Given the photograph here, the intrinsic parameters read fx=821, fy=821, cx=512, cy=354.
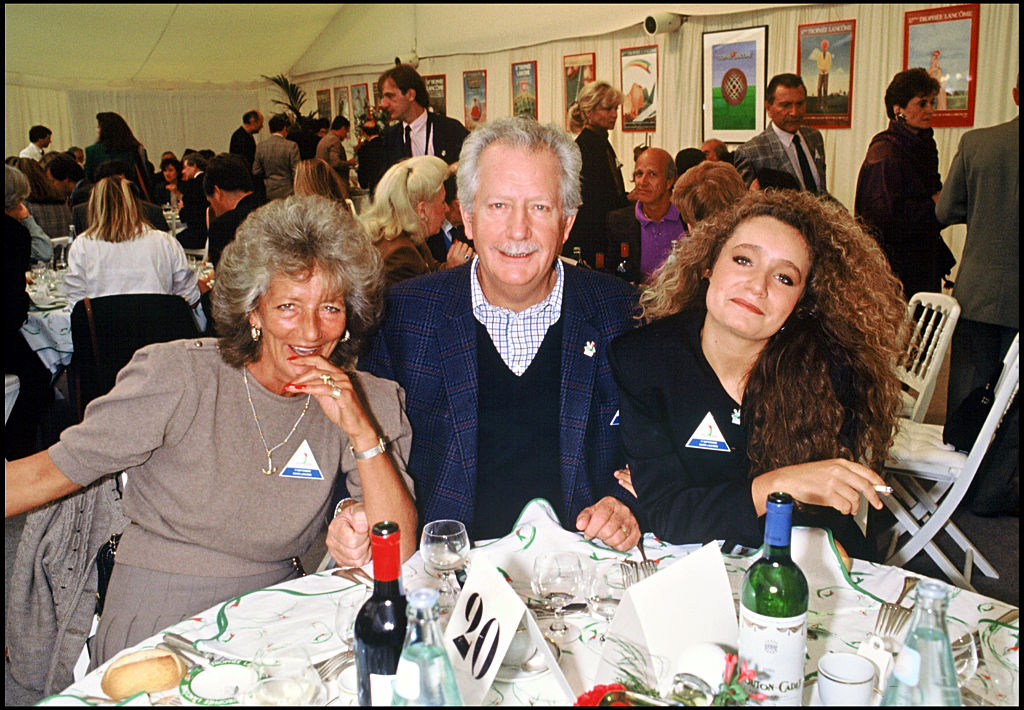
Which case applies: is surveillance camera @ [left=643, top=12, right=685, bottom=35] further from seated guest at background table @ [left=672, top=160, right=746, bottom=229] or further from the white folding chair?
the white folding chair

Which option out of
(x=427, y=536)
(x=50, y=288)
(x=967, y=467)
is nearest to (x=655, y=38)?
(x=50, y=288)

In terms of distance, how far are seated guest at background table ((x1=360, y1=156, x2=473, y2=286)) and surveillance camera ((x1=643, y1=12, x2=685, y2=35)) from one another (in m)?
5.51

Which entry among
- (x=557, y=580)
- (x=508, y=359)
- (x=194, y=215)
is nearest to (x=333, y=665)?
(x=557, y=580)

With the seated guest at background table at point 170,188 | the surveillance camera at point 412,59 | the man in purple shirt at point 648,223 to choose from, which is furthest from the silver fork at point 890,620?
the surveillance camera at point 412,59

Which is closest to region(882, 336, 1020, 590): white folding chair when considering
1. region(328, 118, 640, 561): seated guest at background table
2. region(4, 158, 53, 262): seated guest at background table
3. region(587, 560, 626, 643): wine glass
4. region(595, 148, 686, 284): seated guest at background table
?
region(328, 118, 640, 561): seated guest at background table

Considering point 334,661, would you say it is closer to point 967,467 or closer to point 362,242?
point 362,242

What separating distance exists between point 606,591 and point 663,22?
8549mm

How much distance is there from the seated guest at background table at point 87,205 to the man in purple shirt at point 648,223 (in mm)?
3126

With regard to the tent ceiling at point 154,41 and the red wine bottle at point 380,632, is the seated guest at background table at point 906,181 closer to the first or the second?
the red wine bottle at point 380,632

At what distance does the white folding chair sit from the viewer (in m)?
2.83

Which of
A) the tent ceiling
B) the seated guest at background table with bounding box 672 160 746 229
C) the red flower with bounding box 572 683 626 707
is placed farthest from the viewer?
the tent ceiling

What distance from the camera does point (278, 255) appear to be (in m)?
1.88

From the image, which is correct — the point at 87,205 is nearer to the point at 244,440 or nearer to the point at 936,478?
the point at 244,440

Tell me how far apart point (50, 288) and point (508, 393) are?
4.00m
